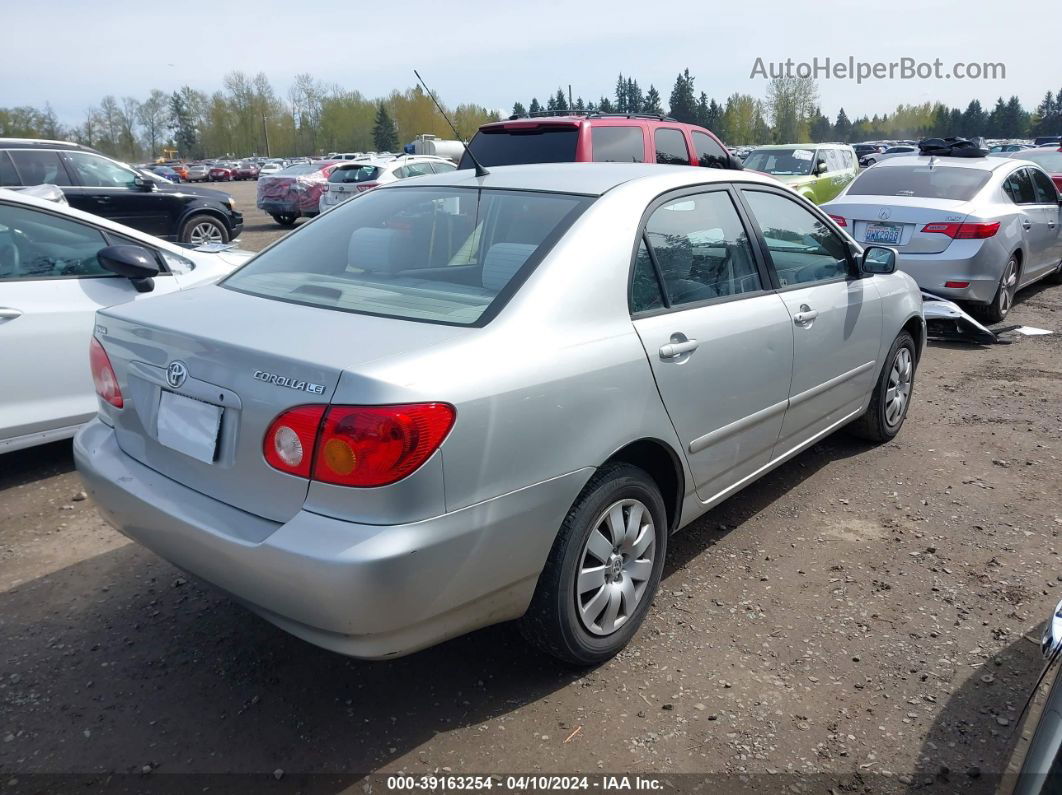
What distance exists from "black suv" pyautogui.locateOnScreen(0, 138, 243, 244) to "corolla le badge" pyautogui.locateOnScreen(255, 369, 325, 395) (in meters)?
10.1

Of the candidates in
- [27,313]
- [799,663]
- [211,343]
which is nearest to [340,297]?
[211,343]

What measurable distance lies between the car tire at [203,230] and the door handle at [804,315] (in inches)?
412

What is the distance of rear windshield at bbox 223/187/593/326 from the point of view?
2.66 meters

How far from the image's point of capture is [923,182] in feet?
26.7

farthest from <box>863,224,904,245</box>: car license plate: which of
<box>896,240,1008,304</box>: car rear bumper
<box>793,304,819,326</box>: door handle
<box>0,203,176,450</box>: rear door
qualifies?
<box>0,203,176,450</box>: rear door

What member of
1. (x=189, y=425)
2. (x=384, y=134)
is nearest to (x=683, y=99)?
(x=384, y=134)

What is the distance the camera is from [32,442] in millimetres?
4258

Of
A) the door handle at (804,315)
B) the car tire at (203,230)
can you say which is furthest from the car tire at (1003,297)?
the car tire at (203,230)

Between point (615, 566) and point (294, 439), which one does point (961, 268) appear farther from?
point (294, 439)

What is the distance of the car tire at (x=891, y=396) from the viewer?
4.70m

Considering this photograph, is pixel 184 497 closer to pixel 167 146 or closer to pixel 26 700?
pixel 26 700

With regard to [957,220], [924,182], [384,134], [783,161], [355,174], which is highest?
[384,134]

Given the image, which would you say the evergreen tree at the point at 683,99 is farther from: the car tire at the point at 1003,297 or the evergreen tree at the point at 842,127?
the car tire at the point at 1003,297

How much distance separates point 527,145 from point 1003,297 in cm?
490
